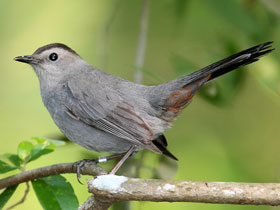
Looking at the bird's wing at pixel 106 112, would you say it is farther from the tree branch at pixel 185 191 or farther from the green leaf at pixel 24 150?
the tree branch at pixel 185 191

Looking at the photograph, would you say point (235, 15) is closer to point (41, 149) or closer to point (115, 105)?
point (115, 105)

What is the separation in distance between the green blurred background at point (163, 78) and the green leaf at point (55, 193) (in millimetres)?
1638

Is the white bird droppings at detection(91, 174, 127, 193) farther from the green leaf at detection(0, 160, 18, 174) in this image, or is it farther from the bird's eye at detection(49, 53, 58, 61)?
the bird's eye at detection(49, 53, 58, 61)

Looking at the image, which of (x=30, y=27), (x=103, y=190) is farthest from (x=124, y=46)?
(x=103, y=190)

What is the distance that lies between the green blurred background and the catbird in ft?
A: 3.36

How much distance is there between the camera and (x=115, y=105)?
390 centimetres

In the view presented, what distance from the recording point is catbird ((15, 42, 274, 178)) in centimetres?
369

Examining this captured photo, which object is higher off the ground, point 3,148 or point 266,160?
point 266,160

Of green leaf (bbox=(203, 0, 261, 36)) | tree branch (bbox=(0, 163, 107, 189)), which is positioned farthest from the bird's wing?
green leaf (bbox=(203, 0, 261, 36))

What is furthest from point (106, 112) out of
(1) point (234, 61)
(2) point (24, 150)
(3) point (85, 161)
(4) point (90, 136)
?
(1) point (234, 61)

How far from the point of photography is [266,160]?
6.21 meters

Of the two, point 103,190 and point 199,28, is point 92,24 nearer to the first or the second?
point 199,28

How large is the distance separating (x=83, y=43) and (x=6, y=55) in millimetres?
1093

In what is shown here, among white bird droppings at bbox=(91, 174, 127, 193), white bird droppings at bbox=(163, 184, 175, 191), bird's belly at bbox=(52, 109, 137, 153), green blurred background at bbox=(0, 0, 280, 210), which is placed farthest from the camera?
green blurred background at bbox=(0, 0, 280, 210)
